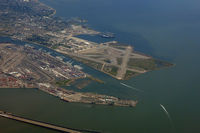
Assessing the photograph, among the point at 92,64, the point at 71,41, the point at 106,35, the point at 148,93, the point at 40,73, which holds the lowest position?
the point at 40,73

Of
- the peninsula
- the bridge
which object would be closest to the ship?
the peninsula

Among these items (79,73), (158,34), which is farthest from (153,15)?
(79,73)

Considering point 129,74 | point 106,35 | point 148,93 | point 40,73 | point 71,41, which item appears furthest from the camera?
point 106,35

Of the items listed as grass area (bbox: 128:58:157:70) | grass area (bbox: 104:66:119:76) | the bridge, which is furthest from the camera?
grass area (bbox: 128:58:157:70)

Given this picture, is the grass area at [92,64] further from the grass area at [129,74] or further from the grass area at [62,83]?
→ the grass area at [62,83]

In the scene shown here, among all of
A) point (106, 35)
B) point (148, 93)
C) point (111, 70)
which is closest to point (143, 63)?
point (111, 70)

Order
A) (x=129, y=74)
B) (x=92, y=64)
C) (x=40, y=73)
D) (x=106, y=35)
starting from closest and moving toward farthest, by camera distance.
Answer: (x=40, y=73), (x=129, y=74), (x=92, y=64), (x=106, y=35)

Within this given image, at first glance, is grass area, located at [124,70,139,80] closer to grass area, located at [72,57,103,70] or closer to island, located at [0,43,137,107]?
grass area, located at [72,57,103,70]

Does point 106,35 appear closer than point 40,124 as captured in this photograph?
No

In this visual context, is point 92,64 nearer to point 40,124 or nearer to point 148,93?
point 148,93
